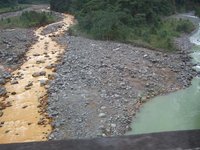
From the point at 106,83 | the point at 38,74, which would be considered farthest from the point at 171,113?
the point at 38,74

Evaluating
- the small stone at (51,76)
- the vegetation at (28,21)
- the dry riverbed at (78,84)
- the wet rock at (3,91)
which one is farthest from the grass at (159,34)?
the wet rock at (3,91)

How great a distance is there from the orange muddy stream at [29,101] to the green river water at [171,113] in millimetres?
2729

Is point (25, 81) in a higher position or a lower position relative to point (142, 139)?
A: lower

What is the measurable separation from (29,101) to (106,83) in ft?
9.63

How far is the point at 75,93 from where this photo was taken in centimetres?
1200

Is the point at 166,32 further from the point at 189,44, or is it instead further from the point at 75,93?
the point at 75,93

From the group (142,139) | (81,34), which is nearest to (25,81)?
(81,34)

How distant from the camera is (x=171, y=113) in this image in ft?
36.7

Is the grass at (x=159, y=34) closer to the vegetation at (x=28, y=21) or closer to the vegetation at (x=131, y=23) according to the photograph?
the vegetation at (x=131, y=23)

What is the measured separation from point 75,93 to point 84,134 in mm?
2840

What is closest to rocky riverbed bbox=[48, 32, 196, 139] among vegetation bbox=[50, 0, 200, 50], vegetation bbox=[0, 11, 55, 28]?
vegetation bbox=[50, 0, 200, 50]

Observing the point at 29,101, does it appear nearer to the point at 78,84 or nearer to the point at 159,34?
the point at 78,84

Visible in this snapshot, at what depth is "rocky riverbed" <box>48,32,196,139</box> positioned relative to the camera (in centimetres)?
998

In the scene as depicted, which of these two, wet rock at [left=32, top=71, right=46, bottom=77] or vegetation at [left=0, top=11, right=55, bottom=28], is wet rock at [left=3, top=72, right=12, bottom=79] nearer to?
wet rock at [left=32, top=71, right=46, bottom=77]
